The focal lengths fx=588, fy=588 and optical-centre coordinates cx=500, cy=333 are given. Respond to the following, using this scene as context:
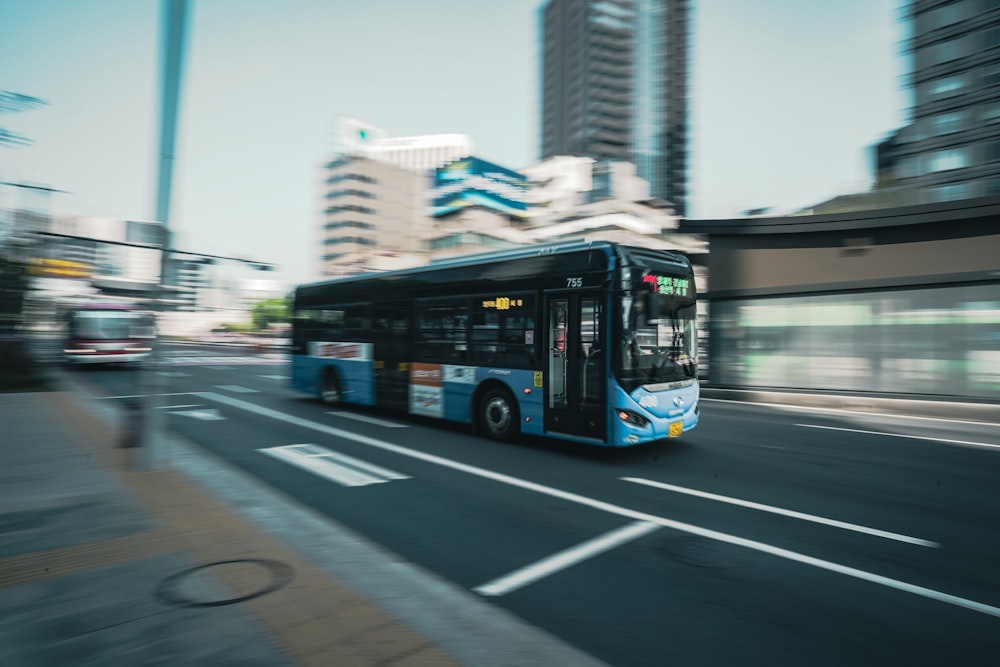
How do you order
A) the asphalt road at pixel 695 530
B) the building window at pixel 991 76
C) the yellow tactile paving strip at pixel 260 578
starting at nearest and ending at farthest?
the yellow tactile paving strip at pixel 260 578, the asphalt road at pixel 695 530, the building window at pixel 991 76

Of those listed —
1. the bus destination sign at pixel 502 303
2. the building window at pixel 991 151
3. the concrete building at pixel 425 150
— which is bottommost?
the bus destination sign at pixel 502 303

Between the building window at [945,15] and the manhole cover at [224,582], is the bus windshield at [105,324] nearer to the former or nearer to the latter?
the manhole cover at [224,582]

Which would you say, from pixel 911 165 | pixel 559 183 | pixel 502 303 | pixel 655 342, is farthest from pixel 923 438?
pixel 559 183

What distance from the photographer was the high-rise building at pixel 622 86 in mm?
132250

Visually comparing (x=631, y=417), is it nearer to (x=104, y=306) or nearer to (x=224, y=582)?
(x=224, y=582)

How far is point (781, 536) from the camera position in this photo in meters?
5.33

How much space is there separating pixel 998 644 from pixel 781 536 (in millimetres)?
1877

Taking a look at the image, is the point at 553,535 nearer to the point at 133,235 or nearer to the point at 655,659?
the point at 655,659

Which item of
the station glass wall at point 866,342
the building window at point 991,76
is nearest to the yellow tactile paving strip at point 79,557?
the station glass wall at point 866,342

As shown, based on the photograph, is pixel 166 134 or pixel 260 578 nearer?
pixel 260 578

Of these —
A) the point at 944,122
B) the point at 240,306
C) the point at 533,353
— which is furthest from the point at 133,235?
the point at 944,122

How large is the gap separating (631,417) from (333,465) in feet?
13.8

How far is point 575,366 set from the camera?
28.8 feet

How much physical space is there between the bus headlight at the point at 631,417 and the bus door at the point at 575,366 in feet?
0.79
